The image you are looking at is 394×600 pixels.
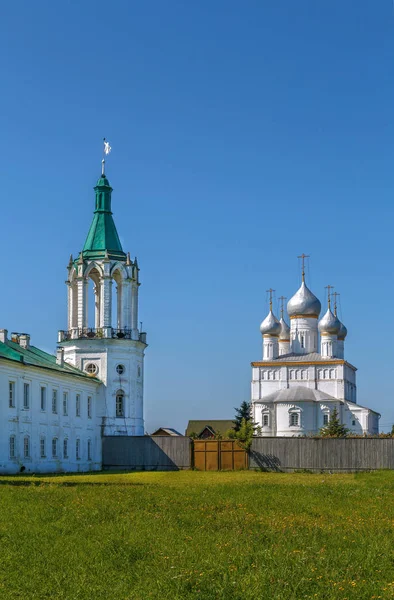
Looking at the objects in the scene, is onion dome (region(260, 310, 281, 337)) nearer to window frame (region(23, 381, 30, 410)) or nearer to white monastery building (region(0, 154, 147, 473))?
white monastery building (region(0, 154, 147, 473))

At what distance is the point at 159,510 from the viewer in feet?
61.1

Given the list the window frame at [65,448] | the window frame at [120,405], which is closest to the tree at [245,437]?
the window frame at [120,405]

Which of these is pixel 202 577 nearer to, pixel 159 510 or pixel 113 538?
pixel 113 538

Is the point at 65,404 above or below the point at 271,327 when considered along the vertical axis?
below

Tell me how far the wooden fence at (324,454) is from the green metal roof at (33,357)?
11017mm

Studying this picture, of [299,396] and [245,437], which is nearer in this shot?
[245,437]

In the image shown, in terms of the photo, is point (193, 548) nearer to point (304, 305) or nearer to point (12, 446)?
point (12, 446)

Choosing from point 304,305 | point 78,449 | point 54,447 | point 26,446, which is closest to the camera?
point 26,446

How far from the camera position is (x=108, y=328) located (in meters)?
53.2

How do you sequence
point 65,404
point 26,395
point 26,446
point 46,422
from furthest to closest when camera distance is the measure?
point 65,404 → point 46,422 → point 26,395 → point 26,446

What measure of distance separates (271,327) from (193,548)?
75.4 metres

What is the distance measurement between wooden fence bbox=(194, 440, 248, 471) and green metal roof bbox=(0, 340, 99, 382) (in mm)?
7963

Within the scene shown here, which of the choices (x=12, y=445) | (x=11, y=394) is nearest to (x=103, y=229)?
(x=11, y=394)

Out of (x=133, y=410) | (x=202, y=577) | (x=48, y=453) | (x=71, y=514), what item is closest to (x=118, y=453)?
(x=133, y=410)
